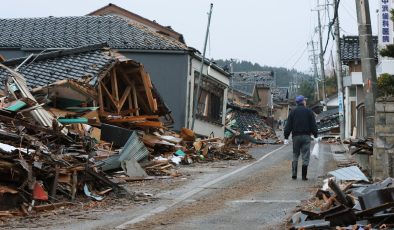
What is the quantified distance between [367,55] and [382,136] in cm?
378

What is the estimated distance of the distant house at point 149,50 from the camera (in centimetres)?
2684

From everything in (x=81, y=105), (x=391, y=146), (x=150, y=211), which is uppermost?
(x=81, y=105)

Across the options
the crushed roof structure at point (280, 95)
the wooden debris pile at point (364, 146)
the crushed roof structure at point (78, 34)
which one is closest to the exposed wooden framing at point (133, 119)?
the crushed roof structure at point (78, 34)

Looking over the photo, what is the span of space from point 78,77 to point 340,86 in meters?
24.3

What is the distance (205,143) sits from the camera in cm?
2116

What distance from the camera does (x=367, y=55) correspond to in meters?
14.5

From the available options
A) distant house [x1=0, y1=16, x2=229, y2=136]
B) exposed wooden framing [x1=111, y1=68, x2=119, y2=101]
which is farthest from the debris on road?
distant house [x1=0, y1=16, x2=229, y2=136]

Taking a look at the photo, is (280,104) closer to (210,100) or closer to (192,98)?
(210,100)

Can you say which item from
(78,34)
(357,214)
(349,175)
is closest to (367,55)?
Answer: (349,175)

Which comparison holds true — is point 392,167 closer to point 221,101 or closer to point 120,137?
point 120,137

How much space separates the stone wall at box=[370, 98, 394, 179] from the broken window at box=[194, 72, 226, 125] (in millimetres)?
16913

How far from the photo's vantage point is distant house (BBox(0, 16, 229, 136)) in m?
26.8

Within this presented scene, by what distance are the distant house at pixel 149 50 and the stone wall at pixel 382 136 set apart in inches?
616

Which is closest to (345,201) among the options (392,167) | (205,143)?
(392,167)
